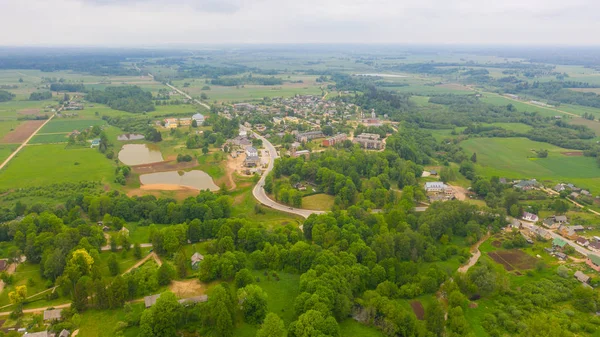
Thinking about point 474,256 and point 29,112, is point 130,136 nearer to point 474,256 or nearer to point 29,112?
point 29,112

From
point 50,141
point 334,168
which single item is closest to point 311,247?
point 334,168

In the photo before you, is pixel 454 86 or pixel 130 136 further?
pixel 454 86

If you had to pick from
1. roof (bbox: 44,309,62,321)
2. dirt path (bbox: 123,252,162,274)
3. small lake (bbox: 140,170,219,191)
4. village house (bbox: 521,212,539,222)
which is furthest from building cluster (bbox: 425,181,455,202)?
roof (bbox: 44,309,62,321)

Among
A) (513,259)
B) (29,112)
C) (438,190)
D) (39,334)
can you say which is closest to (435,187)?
(438,190)

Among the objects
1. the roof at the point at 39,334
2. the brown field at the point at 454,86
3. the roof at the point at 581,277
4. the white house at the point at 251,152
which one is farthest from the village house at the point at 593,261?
the brown field at the point at 454,86

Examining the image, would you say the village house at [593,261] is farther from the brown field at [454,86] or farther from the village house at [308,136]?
the brown field at [454,86]
